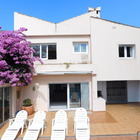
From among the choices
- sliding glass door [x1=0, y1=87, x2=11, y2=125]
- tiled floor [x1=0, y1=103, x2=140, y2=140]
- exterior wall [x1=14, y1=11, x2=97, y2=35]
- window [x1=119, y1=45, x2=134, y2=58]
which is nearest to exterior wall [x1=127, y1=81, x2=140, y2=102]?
window [x1=119, y1=45, x2=134, y2=58]

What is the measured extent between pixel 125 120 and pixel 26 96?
10735mm

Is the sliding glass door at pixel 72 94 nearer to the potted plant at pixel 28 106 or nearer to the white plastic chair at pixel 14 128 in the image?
the potted plant at pixel 28 106

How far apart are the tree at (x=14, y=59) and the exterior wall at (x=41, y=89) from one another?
2.09 metres

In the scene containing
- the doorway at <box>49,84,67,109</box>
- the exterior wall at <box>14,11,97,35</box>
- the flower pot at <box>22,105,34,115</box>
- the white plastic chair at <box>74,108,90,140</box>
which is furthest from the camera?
the exterior wall at <box>14,11,97,35</box>

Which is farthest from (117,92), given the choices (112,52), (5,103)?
(5,103)

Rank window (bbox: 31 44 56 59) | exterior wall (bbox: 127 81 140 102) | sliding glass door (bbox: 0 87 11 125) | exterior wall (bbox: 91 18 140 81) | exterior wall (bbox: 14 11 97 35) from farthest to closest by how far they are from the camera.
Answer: exterior wall (bbox: 127 81 140 102), exterior wall (bbox: 14 11 97 35), window (bbox: 31 44 56 59), exterior wall (bbox: 91 18 140 81), sliding glass door (bbox: 0 87 11 125)

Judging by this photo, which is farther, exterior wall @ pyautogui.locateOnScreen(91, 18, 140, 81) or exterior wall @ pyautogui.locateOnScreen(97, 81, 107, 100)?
exterior wall @ pyautogui.locateOnScreen(97, 81, 107, 100)

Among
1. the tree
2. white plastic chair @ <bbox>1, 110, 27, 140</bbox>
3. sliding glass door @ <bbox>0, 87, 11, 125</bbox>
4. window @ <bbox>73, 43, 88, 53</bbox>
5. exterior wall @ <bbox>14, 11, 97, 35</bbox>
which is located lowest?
white plastic chair @ <bbox>1, 110, 27, 140</bbox>

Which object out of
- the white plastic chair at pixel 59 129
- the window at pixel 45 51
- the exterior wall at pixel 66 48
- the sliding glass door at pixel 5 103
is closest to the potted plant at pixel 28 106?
the sliding glass door at pixel 5 103

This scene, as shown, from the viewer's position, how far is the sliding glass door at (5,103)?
37.0 feet

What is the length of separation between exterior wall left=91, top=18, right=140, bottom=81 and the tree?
781cm

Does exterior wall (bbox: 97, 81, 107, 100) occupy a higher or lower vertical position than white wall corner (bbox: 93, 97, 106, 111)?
higher

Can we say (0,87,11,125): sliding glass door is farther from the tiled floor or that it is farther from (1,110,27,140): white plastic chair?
(1,110,27,140): white plastic chair

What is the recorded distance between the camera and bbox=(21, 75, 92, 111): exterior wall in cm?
1531
